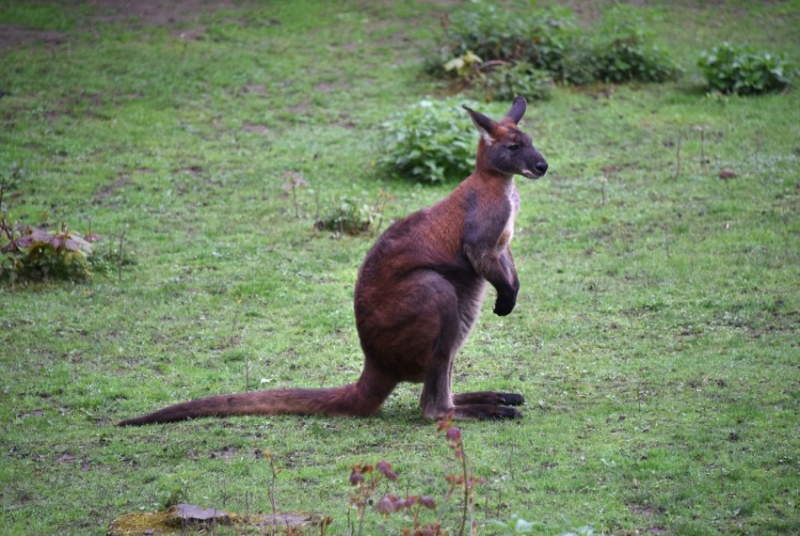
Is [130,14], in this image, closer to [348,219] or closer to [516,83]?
[516,83]

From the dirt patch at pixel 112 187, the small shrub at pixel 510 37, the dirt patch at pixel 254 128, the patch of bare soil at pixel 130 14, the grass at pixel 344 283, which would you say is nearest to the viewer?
the grass at pixel 344 283

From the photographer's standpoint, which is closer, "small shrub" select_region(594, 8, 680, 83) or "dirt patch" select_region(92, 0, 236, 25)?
"small shrub" select_region(594, 8, 680, 83)

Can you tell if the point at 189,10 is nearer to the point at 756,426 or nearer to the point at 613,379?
the point at 613,379

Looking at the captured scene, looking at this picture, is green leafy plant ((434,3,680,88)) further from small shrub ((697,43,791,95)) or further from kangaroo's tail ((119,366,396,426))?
kangaroo's tail ((119,366,396,426))

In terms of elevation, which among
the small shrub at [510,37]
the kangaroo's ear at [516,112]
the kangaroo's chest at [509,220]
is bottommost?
the small shrub at [510,37]

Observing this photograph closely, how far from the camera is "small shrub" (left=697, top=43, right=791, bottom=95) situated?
12.9 metres

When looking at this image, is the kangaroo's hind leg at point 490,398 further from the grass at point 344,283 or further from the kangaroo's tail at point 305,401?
the kangaroo's tail at point 305,401

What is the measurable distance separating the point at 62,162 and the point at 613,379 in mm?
7117

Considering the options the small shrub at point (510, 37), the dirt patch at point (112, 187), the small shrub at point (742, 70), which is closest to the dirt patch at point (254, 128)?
the dirt patch at point (112, 187)

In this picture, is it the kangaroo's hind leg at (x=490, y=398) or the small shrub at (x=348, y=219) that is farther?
the small shrub at (x=348, y=219)

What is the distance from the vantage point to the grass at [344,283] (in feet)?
16.8

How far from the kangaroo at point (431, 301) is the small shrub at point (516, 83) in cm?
638

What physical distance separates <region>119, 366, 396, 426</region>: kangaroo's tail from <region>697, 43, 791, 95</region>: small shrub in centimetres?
863

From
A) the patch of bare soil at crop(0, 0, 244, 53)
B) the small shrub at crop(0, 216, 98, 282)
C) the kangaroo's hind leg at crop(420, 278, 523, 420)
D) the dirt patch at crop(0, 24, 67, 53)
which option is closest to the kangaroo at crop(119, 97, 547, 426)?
the kangaroo's hind leg at crop(420, 278, 523, 420)
